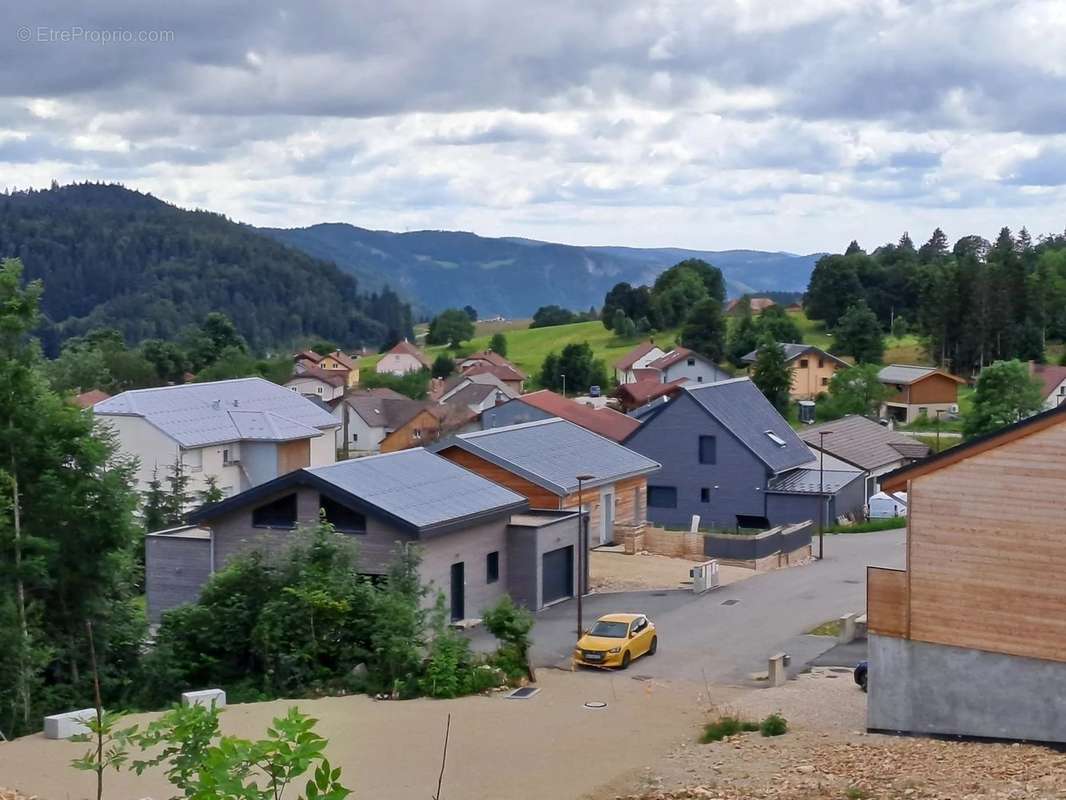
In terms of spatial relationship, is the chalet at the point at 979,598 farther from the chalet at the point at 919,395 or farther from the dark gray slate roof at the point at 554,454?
the chalet at the point at 919,395

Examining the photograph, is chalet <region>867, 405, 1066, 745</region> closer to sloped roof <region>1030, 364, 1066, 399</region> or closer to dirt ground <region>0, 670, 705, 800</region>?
dirt ground <region>0, 670, 705, 800</region>

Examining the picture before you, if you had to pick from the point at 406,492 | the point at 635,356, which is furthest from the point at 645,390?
the point at 406,492

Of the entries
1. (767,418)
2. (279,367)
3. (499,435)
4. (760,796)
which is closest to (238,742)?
(760,796)

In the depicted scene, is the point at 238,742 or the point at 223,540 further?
the point at 223,540

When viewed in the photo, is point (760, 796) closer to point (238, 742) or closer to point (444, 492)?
point (238, 742)

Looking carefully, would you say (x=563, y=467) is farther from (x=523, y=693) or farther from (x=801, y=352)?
(x=801, y=352)

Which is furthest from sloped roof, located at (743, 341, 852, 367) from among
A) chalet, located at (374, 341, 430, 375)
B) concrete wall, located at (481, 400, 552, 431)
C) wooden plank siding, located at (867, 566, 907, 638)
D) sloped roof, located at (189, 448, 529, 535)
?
wooden plank siding, located at (867, 566, 907, 638)
